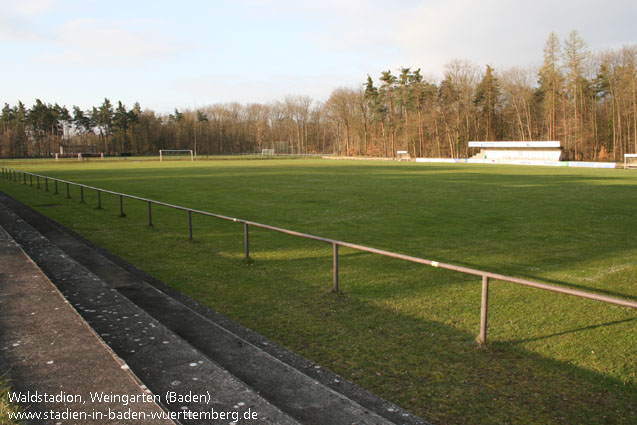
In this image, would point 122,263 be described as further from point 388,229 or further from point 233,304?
point 388,229

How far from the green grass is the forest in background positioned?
5119 cm

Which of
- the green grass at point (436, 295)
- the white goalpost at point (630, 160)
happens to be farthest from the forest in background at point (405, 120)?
the green grass at point (436, 295)

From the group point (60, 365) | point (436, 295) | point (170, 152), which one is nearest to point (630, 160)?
point (436, 295)

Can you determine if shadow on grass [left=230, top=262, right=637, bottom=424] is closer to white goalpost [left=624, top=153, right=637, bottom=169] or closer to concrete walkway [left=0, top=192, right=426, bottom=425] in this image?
concrete walkway [left=0, top=192, right=426, bottom=425]

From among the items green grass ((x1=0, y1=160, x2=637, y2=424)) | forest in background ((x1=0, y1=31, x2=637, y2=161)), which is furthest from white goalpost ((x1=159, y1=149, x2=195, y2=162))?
green grass ((x1=0, y1=160, x2=637, y2=424))

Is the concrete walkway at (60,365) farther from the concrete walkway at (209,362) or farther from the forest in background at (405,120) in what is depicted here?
the forest in background at (405,120)

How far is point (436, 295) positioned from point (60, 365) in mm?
5216

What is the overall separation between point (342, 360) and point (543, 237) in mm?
8786

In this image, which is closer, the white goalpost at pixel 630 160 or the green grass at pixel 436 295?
the green grass at pixel 436 295

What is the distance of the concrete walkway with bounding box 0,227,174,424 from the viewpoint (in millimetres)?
3047

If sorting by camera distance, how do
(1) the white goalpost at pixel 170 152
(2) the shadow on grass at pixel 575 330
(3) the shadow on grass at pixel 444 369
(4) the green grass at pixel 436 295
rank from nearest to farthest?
1. (3) the shadow on grass at pixel 444 369
2. (4) the green grass at pixel 436 295
3. (2) the shadow on grass at pixel 575 330
4. (1) the white goalpost at pixel 170 152

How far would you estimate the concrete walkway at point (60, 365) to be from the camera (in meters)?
3.05

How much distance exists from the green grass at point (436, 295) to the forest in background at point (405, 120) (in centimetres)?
5119

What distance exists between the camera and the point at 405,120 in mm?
82812
